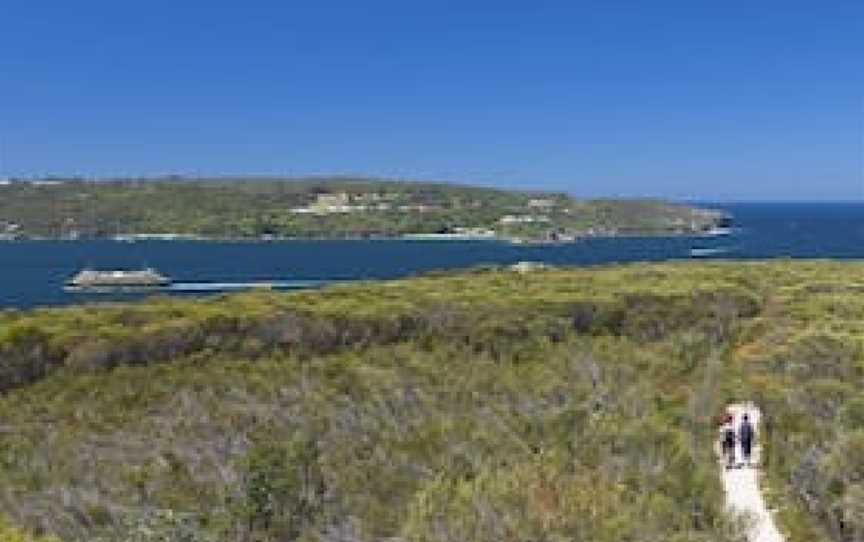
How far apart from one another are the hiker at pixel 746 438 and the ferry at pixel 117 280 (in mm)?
136682

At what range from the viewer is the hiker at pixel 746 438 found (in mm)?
24781

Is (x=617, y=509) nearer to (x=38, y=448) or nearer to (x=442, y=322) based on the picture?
(x=38, y=448)

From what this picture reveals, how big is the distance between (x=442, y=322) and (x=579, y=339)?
367 centimetres

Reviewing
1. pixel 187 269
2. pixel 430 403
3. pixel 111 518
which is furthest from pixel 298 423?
pixel 187 269

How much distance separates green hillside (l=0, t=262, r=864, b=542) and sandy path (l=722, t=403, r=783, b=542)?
0.34 meters

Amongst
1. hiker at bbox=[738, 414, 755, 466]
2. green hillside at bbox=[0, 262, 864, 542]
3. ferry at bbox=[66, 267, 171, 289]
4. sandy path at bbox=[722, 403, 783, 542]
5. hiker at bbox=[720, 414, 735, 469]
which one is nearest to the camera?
sandy path at bbox=[722, 403, 783, 542]

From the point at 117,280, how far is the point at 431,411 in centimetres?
13284

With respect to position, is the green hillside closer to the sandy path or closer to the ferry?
the sandy path

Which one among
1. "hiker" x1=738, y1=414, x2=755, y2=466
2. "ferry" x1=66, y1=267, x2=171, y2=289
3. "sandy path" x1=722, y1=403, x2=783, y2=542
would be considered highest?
"hiker" x1=738, y1=414, x2=755, y2=466

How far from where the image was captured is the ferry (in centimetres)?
15624

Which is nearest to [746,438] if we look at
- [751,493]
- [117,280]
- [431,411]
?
[751,493]

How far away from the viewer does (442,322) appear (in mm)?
36750

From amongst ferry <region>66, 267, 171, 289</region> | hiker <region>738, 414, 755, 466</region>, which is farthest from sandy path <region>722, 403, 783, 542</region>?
ferry <region>66, 267, 171, 289</region>

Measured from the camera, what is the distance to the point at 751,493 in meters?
23.3
